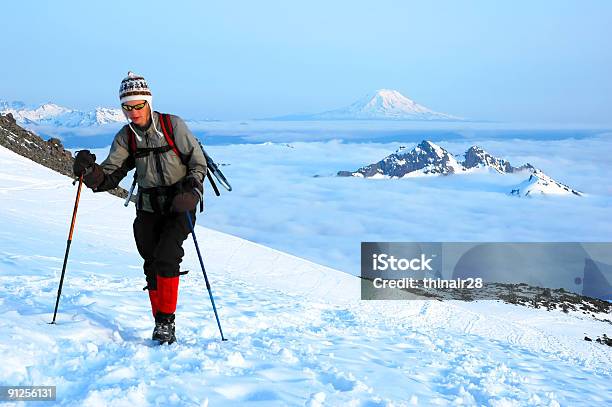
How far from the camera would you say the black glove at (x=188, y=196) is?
543 cm

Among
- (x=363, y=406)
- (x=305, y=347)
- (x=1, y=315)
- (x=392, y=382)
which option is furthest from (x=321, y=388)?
(x=1, y=315)

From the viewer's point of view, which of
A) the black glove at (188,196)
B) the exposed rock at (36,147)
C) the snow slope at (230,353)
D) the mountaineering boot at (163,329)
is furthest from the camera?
the exposed rock at (36,147)

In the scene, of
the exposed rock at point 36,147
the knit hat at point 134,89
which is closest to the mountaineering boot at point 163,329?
the knit hat at point 134,89

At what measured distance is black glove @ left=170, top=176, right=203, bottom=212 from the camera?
17.8 feet

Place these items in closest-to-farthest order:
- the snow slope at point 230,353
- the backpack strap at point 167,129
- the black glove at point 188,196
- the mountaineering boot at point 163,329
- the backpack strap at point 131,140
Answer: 1. the snow slope at point 230,353
2. the black glove at point 188,196
3. the backpack strap at point 167,129
4. the backpack strap at point 131,140
5. the mountaineering boot at point 163,329

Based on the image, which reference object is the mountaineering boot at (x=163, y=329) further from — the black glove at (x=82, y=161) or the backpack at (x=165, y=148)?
the black glove at (x=82, y=161)

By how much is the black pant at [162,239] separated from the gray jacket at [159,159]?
0.16 m

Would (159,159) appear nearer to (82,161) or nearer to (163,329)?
(82,161)

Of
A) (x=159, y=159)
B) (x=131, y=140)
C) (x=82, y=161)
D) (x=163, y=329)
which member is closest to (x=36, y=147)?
(x=82, y=161)

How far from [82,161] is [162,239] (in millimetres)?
1204

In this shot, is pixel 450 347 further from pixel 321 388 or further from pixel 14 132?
pixel 14 132

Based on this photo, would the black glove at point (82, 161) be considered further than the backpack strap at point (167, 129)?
Yes

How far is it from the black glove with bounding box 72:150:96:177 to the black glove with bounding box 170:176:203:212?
112 cm

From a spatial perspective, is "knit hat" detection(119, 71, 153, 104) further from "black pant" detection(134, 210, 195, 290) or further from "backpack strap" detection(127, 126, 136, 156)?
"black pant" detection(134, 210, 195, 290)
